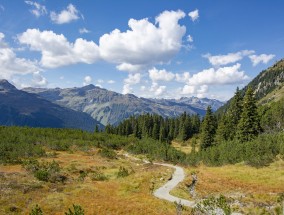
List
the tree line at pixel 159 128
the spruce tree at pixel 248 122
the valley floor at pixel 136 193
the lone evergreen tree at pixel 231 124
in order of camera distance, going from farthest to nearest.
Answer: the tree line at pixel 159 128 → the lone evergreen tree at pixel 231 124 → the spruce tree at pixel 248 122 → the valley floor at pixel 136 193

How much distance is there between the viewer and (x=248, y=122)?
65375mm

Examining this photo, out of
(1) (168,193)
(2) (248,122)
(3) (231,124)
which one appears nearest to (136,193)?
(1) (168,193)

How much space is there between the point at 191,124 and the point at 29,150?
88.4m

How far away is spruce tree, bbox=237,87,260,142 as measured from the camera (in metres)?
64.9

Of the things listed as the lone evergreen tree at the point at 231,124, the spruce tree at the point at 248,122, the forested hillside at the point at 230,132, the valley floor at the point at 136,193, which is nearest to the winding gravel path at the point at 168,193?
the valley floor at the point at 136,193

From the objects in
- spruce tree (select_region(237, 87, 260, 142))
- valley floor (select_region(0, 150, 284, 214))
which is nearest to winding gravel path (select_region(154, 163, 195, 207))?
valley floor (select_region(0, 150, 284, 214))

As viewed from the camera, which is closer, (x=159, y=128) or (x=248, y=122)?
(x=248, y=122)

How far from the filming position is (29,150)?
65.8 metres

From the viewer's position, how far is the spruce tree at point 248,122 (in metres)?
64.9

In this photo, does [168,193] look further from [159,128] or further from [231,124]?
→ [159,128]

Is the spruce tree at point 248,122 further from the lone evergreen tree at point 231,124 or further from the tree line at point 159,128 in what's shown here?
the tree line at point 159,128

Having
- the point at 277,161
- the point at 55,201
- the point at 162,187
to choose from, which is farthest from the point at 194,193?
the point at 277,161

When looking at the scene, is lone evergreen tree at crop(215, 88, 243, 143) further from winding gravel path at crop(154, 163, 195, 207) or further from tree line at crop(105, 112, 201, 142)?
tree line at crop(105, 112, 201, 142)

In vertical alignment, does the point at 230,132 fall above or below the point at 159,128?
below
